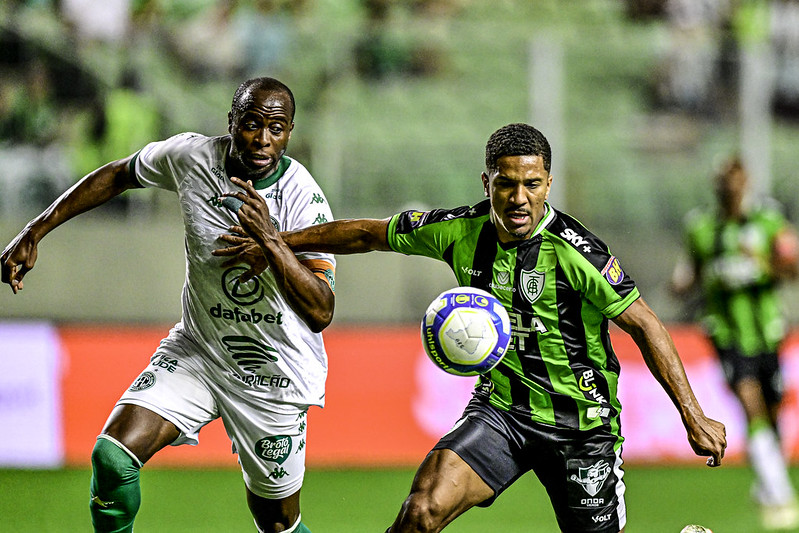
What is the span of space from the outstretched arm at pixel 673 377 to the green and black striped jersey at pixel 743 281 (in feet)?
14.1

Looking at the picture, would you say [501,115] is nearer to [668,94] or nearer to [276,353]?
[668,94]

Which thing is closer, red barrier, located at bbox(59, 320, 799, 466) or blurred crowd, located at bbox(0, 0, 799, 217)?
red barrier, located at bbox(59, 320, 799, 466)

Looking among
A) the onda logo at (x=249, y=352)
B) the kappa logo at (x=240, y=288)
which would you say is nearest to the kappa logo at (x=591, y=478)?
the onda logo at (x=249, y=352)

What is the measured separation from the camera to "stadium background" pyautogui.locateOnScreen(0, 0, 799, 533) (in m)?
9.02

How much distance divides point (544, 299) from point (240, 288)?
51.8 inches

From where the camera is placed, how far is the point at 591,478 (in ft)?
14.4

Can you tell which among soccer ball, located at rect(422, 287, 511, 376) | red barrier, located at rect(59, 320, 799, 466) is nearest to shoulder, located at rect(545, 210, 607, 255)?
soccer ball, located at rect(422, 287, 511, 376)

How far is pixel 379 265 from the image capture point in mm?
10969

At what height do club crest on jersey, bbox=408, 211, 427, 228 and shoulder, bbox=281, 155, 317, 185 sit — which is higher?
shoulder, bbox=281, 155, 317, 185

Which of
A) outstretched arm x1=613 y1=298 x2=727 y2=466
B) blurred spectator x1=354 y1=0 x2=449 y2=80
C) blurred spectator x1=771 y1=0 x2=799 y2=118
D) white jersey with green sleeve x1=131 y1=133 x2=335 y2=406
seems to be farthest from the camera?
blurred spectator x1=771 y1=0 x2=799 y2=118

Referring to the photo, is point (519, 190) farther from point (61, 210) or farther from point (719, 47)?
point (719, 47)

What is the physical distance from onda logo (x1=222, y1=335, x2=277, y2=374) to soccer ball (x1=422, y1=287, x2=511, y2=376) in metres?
0.86

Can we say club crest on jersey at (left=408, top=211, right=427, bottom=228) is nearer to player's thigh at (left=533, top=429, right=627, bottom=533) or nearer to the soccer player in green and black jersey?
the soccer player in green and black jersey

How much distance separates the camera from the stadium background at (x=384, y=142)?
902 centimetres
